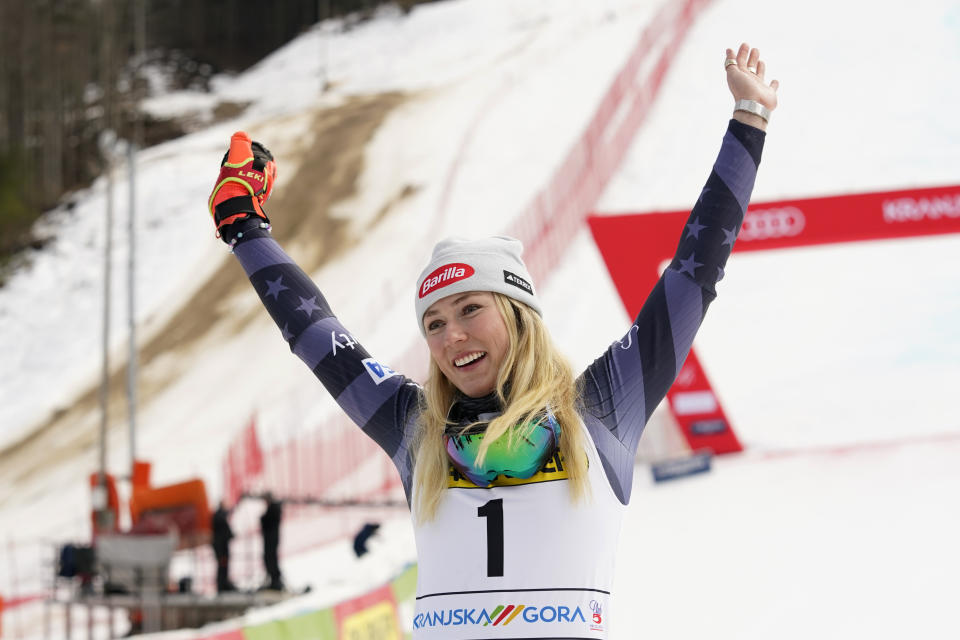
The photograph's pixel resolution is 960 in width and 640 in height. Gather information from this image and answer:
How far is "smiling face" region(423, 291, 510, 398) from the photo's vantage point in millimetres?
2076

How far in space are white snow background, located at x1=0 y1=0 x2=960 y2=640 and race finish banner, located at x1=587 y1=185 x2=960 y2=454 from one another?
49cm

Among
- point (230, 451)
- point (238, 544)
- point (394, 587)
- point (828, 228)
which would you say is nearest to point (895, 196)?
point (828, 228)

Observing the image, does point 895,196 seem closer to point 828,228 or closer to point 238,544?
point 828,228

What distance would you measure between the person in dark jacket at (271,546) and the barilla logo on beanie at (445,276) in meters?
8.75

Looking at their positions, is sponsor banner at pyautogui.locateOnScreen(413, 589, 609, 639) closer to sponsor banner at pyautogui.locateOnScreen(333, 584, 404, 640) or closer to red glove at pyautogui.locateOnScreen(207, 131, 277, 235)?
red glove at pyautogui.locateOnScreen(207, 131, 277, 235)

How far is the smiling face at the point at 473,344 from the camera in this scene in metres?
2.08

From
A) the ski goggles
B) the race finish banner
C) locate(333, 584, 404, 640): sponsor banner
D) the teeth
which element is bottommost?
the ski goggles

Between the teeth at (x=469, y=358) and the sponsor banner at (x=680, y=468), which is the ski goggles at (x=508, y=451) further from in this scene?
the sponsor banner at (x=680, y=468)

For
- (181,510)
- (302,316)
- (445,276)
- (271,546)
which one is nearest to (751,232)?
(271,546)

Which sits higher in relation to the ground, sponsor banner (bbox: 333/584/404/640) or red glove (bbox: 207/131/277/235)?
red glove (bbox: 207/131/277/235)

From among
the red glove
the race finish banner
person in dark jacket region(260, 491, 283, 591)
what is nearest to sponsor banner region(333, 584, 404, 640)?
the race finish banner

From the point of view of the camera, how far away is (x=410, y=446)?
7.19ft

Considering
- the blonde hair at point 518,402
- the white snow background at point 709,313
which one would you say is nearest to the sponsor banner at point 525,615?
the blonde hair at point 518,402

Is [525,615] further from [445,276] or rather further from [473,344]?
[445,276]
